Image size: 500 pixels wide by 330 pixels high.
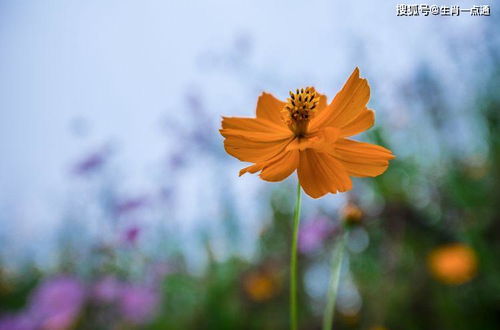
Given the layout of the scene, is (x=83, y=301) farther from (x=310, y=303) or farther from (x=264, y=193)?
(x=264, y=193)

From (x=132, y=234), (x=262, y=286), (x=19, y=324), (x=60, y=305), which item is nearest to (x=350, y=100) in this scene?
(x=132, y=234)

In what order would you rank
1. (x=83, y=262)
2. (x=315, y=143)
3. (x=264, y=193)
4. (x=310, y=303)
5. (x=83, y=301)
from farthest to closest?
(x=264, y=193) < (x=310, y=303) < (x=83, y=262) < (x=83, y=301) < (x=315, y=143)

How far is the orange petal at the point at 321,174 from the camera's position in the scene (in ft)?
1.34

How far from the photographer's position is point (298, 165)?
423 millimetres

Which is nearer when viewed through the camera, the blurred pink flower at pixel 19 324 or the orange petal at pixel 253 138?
the orange petal at pixel 253 138

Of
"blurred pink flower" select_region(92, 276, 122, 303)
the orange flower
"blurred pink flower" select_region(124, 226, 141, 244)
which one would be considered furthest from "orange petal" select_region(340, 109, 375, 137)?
"blurred pink flower" select_region(92, 276, 122, 303)

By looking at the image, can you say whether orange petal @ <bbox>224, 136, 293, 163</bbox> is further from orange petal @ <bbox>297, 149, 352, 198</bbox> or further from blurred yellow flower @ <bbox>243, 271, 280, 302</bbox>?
blurred yellow flower @ <bbox>243, 271, 280, 302</bbox>

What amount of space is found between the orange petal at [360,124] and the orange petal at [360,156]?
1cm

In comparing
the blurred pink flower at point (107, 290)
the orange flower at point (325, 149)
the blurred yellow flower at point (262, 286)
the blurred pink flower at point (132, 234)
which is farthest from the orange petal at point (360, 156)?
the blurred yellow flower at point (262, 286)

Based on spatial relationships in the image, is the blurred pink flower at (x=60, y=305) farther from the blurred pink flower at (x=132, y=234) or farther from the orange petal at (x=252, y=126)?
the orange petal at (x=252, y=126)

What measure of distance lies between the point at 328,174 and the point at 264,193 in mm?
1502

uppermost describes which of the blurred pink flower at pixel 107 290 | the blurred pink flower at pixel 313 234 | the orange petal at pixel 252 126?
the orange petal at pixel 252 126

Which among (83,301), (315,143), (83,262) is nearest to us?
(315,143)

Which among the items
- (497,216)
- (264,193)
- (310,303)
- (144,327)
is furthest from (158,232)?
(497,216)
